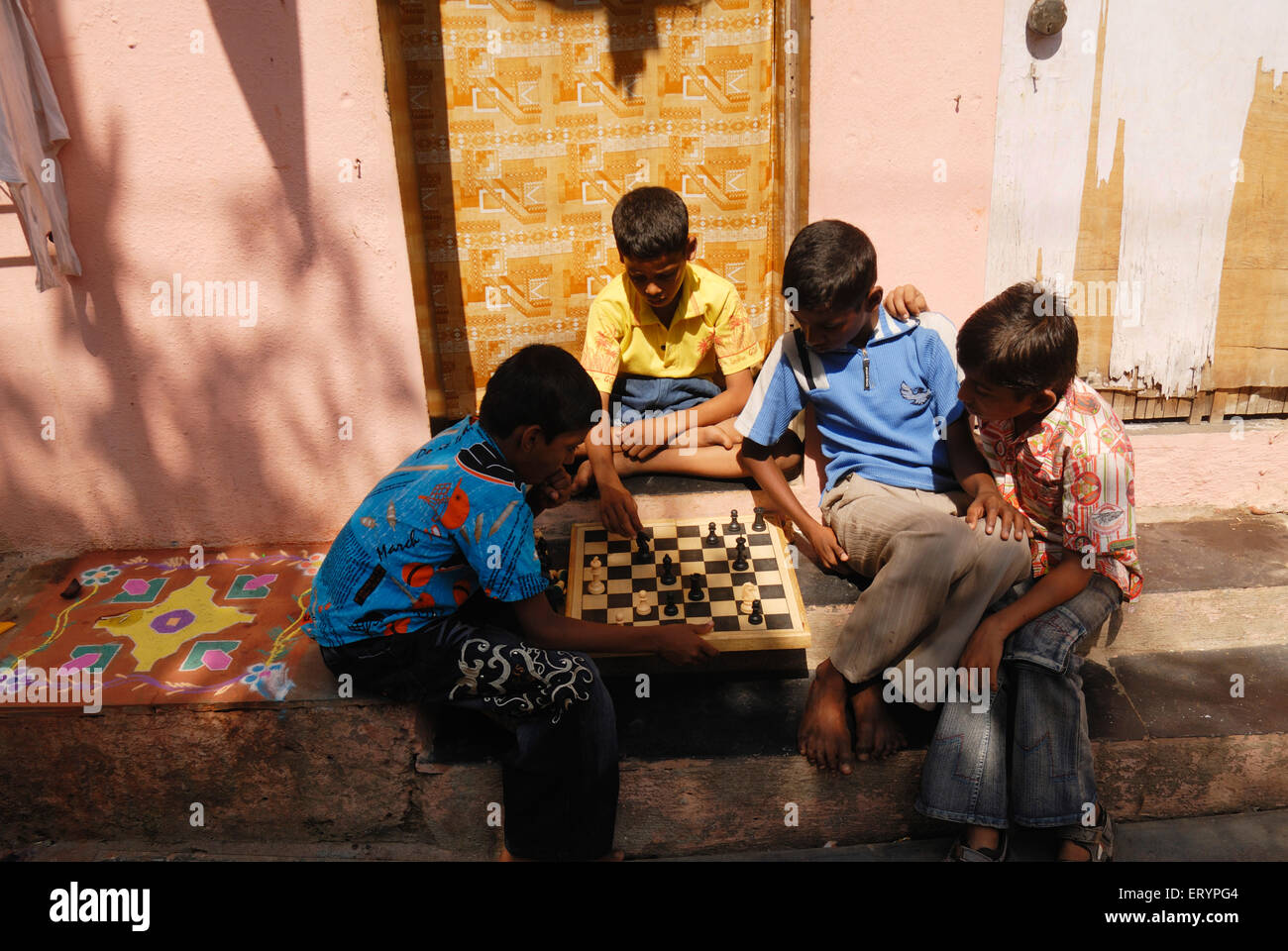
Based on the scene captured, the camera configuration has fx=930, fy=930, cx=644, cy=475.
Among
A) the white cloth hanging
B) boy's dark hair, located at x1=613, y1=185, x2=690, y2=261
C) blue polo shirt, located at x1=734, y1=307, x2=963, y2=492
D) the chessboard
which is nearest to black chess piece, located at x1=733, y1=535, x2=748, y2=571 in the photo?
the chessboard

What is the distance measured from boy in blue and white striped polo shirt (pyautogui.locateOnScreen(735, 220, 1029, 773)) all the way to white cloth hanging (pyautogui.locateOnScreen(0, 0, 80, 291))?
2.56m

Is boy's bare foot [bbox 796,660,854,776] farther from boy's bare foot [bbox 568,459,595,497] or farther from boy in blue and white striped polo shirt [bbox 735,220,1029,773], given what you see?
boy's bare foot [bbox 568,459,595,497]

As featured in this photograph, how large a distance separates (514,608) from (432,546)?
0.30 m

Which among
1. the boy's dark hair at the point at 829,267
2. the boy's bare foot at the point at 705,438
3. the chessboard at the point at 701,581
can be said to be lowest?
the chessboard at the point at 701,581

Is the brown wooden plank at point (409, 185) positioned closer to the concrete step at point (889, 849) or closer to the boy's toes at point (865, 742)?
the concrete step at point (889, 849)

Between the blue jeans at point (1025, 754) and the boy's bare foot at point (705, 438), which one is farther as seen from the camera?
the boy's bare foot at point (705, 438)

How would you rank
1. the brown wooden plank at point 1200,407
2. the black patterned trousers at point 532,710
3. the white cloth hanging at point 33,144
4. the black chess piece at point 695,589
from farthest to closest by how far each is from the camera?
1. the brown wooden plank at point 1200,407
2. the black chess piece at point 695,589
3. the white cloth hanging at point 33,144
4. the black patterned trousers at point 532,710

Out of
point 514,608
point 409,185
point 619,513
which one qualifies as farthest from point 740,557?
point 409,185

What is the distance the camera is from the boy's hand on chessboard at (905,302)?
3483mm

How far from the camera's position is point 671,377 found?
4027mm

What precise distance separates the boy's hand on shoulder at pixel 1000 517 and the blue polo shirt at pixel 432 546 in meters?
1.42

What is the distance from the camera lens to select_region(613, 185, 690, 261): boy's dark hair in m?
3.39

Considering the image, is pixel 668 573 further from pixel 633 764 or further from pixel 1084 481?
pixel 1084 481

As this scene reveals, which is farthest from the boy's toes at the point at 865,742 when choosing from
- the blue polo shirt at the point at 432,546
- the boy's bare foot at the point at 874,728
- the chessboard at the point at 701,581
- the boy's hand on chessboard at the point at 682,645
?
the blue polo shirt at the point at 432,546
